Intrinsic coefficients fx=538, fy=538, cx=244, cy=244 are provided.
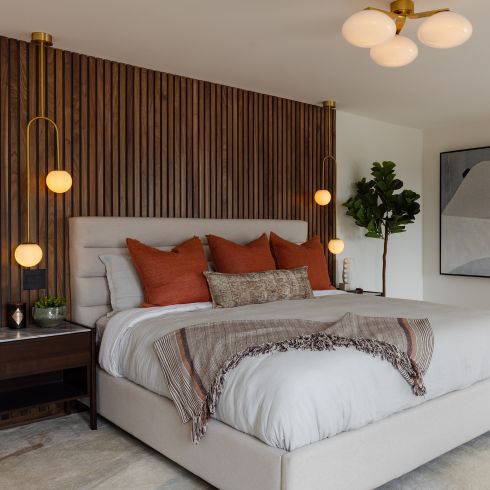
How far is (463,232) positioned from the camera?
608 centimetres

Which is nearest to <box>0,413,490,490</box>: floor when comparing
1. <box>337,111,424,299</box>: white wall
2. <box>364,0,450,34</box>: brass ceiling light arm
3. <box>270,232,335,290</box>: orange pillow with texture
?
<box>270,232,335,290</box>: orange pillow with texture

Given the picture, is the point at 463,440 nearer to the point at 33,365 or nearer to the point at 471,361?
the point at 471,361

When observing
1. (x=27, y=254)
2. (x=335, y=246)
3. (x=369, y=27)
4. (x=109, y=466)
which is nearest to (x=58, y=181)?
(x=27, y=254)

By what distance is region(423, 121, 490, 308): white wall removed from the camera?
5996mm

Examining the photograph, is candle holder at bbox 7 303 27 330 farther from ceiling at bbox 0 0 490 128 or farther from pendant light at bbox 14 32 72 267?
ceiling at bbox 0 0 490 128

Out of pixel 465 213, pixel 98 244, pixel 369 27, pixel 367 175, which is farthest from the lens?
pixel 465 213

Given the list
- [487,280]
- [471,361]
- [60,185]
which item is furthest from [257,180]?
[487,280]

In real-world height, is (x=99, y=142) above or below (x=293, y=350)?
above

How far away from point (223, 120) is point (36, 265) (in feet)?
6.38

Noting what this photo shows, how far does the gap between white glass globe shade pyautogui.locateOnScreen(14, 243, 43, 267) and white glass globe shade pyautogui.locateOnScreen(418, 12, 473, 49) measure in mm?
2450

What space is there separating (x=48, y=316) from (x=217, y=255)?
1279 mm

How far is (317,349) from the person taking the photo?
234cm

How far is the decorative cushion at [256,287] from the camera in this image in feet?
11.7

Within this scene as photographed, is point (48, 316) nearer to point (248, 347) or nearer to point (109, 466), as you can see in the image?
point (109, 466)
